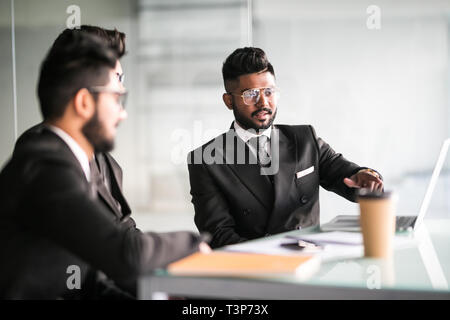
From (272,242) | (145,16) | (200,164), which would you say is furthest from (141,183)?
(272,242)

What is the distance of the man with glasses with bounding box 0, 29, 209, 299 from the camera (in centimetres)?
122

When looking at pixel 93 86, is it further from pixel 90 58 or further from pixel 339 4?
pixel 339 4

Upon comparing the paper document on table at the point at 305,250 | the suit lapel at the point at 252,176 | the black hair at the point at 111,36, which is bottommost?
the paper document on table at the point at 305,250

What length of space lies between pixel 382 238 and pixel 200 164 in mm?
1224

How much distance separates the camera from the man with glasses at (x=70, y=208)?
4.00ft

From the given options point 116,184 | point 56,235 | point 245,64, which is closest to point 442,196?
point 245,64

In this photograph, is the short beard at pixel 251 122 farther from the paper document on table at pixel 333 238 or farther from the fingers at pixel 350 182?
the paper document on table at pixel 333 238

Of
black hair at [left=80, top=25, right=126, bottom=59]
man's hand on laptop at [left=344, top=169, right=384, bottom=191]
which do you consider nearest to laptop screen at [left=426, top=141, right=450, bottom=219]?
man's hand on laptop at [left=344, top=169, right=384, bottom=191]

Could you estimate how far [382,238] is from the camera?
4.44 feet

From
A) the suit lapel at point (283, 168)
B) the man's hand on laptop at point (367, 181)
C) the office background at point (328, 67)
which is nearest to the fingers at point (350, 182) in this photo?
the man's hand on laptop at point (367, 181)

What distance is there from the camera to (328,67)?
175 inches

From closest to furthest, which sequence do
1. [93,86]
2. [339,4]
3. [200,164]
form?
→ [93,86]
[200,164]
[339,4]

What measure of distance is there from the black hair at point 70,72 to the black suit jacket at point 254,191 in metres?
0.98
